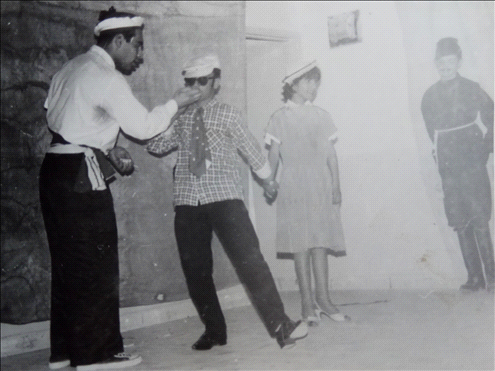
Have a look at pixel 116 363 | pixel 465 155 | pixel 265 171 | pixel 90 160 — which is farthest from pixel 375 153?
pixel 116 363

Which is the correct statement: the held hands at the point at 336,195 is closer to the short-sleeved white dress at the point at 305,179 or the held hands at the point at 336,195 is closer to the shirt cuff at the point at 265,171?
the short-sleeved white dress at the point at 305,179

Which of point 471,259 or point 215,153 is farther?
point 471,259

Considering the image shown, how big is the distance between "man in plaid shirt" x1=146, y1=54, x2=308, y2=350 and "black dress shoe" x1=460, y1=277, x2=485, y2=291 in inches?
64.3

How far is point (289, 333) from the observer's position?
132 inches

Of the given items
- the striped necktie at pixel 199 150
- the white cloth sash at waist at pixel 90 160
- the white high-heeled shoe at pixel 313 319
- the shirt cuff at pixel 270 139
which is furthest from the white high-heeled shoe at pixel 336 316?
the white cloth sash at waist at pixel 90 160

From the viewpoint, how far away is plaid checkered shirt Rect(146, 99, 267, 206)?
3.47 m

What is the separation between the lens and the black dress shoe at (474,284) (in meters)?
4.47

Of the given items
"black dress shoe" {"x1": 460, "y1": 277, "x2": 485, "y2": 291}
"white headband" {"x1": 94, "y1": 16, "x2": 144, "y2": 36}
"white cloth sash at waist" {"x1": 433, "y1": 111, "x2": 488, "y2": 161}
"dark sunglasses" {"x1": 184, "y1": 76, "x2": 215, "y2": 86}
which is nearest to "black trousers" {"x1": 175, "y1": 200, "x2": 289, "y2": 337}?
"dark sunglasses" {"x1": 184, "y1": 76, "x2": 215, "y2": 86}

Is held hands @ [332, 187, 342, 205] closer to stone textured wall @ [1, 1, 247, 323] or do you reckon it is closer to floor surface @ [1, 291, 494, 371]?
floor surface @ [1, 291, 494, 371]

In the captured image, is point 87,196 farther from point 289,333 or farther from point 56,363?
point 289,333

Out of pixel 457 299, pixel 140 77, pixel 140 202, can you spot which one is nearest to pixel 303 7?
pixel 140 77

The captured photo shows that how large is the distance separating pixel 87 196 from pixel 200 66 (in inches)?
36.8

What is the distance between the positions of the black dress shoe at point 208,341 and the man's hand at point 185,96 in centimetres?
125

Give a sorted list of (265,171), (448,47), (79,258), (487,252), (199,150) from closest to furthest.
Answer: (79,258) → (199,150) → (265,171) → (487,252) → (448,47)
